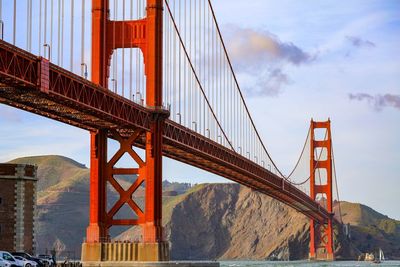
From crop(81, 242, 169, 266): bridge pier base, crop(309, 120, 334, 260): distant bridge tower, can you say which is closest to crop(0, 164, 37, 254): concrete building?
crop(81, 242, 169, 266): bridge pier base

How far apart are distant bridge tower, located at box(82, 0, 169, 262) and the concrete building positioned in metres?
4.65

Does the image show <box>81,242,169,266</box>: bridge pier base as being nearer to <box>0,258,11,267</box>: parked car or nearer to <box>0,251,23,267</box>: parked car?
<box>0,251,23,267</box>: parked car

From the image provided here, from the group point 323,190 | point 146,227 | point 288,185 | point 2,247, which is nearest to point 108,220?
point 146,227

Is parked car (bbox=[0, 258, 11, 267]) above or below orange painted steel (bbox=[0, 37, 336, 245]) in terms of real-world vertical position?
below

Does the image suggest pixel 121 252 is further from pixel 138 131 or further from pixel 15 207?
pixel 138 131

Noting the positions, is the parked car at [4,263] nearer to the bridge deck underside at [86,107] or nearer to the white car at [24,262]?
the white car at [24,262]

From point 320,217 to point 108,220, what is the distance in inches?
4484

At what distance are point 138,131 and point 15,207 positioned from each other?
32.3 ft

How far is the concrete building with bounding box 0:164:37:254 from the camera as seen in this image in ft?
232

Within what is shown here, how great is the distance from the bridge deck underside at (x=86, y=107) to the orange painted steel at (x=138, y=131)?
1.23 metres

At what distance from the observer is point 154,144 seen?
71188 millimetres

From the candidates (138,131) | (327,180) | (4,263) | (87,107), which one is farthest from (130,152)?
(327,180)

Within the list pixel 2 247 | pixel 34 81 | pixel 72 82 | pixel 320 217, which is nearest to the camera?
pixel 34 81

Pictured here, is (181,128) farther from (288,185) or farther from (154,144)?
(288,185)
